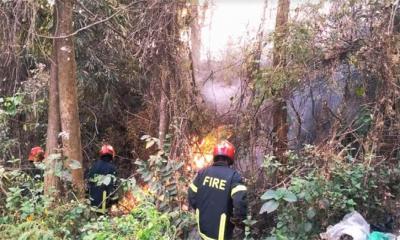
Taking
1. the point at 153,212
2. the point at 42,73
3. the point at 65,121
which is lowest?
the point at 153,212

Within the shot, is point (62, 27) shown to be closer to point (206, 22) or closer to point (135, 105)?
point (206, 22)

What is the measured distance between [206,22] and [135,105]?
247 cm

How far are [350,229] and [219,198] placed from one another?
1339 millimetres

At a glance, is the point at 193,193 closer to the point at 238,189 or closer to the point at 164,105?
the point at 238,189

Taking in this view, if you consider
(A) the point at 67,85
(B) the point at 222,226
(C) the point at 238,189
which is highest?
(A) the point at 67,85

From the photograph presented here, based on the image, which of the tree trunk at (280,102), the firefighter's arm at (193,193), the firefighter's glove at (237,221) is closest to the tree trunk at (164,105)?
the tree trunk at (280,102)

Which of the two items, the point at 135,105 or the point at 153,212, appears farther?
the point at 135,105

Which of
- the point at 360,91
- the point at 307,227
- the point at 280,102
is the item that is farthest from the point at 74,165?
the point at 360,91

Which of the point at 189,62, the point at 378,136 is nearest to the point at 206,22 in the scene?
the point at 189,62

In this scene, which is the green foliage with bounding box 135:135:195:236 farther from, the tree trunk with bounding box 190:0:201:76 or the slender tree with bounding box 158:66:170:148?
the tree trunk with bounding box 190:0:201:76

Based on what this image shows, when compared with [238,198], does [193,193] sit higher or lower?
lower

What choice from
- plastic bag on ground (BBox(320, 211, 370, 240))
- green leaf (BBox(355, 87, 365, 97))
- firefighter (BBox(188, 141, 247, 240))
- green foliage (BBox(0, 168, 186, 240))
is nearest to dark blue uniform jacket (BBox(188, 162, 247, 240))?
firefighter (BBox(188, 141, 247, 240))

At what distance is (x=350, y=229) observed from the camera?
14.9 feet

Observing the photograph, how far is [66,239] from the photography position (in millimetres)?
5148
